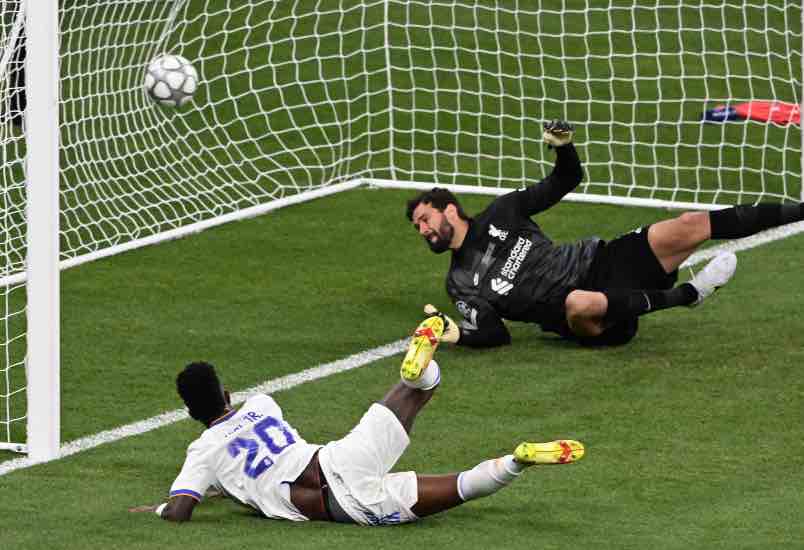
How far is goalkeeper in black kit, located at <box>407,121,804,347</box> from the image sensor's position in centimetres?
1028

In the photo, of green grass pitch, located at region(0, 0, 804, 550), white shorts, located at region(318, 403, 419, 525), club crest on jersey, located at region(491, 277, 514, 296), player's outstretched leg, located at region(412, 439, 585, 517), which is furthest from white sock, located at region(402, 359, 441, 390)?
club crest on jersey, located at region(491, 277, 514, 296)

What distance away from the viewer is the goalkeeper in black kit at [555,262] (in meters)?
10.3

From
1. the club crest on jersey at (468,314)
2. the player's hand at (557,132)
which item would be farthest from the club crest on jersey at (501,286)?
the player's hand at (557,132)

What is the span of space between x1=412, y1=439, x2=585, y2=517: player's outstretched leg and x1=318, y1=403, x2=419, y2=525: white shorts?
54 mm

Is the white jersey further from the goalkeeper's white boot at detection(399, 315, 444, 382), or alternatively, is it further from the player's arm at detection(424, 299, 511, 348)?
the player's arm at detection(424, 299, 511, 348)

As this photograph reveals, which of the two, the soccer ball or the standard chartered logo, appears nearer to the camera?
the standard chartered logo

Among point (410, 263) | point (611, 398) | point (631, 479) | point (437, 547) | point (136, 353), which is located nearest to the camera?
point (437, 547)

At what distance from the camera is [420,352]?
25.9 ft

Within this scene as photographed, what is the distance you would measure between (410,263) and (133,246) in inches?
69.2

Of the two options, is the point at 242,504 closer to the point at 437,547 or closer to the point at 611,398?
the point at 437,547

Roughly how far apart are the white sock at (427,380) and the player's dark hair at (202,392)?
2.38ft

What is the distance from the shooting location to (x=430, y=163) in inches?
574

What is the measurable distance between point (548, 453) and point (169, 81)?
230 inches

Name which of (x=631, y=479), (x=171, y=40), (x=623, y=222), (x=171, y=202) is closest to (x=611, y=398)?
(x=631, y=479)
